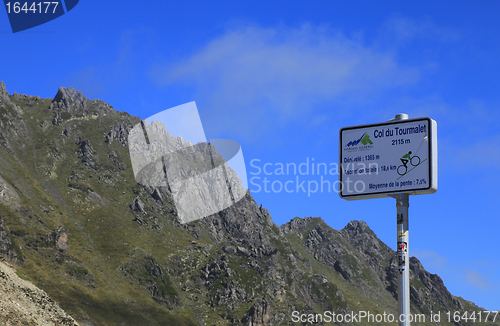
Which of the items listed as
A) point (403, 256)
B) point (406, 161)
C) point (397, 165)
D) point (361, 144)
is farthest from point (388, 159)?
point (403, 256)

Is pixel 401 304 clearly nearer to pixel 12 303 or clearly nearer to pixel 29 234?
pixel 12 303

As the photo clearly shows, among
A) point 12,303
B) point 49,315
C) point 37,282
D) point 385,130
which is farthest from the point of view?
point 37,282

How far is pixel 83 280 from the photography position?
646 feet

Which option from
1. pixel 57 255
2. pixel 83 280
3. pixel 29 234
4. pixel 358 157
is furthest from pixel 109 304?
pixel 358 157

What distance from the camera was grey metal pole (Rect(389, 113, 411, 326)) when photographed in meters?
8.88

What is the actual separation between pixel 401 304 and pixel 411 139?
3.19 meters

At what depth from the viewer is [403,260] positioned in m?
9.05

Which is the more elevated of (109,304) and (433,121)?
(433,121)

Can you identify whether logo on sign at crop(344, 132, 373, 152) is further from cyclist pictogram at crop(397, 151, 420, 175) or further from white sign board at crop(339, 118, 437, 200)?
cyclist pictogram at crop(397, 151, 420, 175)

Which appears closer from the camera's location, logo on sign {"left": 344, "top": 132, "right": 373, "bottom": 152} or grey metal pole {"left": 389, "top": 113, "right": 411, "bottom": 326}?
grey metal pole {"left": 389, "top": 113, "right": 411, "bottom": 326}

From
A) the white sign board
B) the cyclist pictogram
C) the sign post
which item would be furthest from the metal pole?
the cyclist pictogram

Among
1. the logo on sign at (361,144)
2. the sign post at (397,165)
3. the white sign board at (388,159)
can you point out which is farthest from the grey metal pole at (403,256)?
the logo on sign at (361,144)

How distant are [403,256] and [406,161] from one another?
6.13 feet

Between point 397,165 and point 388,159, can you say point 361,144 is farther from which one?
point 397,165
